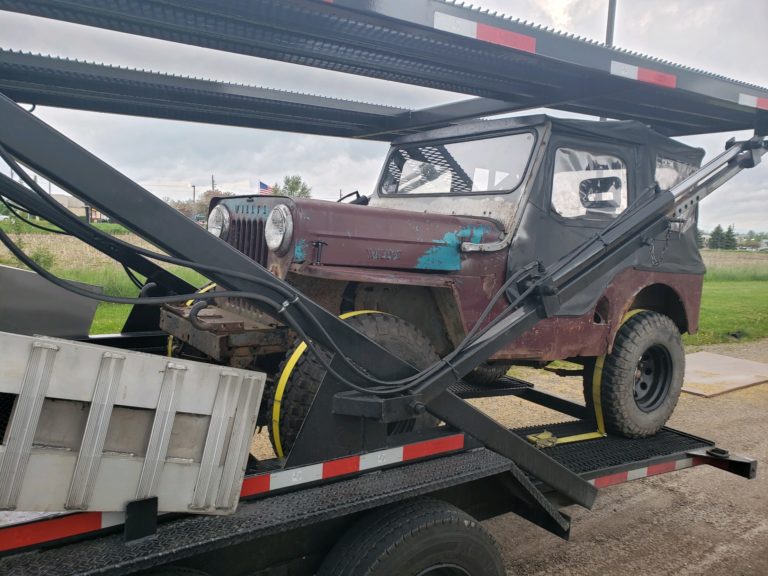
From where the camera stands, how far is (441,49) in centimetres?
282

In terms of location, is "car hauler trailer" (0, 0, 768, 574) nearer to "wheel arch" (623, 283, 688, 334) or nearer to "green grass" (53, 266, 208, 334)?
"wheel arch" (623, 283, 688, 334)

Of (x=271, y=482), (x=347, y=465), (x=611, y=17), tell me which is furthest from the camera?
(x=611, y=17)

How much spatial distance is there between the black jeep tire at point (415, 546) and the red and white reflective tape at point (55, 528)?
0.86 m

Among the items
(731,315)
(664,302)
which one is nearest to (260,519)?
(664,302)

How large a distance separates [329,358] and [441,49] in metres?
1.57

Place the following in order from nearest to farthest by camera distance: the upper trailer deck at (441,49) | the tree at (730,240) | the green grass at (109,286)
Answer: the upper trailer deck at (441,49) → the green grass at (109,286) → the tree at (730,240)

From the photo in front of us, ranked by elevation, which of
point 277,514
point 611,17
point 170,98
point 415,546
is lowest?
point 415,546

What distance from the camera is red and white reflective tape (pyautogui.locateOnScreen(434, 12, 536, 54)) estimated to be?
249 centimetres

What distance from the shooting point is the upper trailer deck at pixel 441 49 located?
8.04ft

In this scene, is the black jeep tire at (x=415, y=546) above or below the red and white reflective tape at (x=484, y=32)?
below

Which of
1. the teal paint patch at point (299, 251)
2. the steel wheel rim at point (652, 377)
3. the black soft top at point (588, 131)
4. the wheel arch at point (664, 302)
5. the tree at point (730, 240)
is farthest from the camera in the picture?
the tree at point (730, 240)

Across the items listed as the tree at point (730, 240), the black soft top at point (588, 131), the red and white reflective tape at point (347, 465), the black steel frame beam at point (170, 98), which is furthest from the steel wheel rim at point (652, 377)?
the tree at point (730, 240)

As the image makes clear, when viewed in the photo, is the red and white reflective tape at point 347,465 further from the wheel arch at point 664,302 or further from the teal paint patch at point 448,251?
the wheel arch at point 664,302

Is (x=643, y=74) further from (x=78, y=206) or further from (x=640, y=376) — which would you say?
(x=78, y=206)
